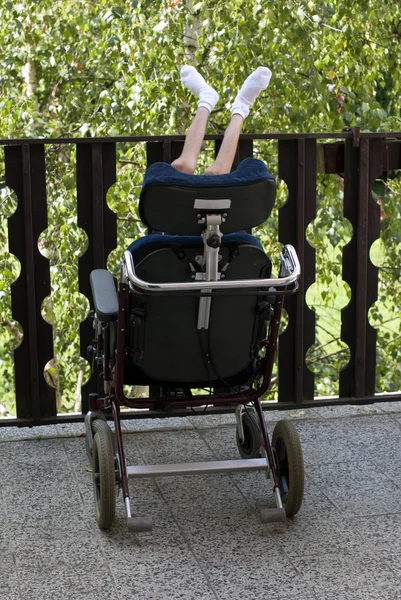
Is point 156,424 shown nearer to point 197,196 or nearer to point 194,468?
point 194,468

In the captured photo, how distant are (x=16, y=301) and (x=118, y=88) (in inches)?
125

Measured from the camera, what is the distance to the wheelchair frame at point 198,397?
265 cm

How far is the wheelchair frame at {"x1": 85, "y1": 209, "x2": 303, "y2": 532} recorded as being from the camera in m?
2.65

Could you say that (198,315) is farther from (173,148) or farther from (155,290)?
(173,148)

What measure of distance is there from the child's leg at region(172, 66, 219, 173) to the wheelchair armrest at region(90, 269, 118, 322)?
1.99 ft

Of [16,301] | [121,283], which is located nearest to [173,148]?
[16,301]

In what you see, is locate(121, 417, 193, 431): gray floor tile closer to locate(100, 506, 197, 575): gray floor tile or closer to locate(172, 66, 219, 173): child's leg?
locate(100, 506, 197, 575): gray floor tile

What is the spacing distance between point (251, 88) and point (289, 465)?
1378 mm

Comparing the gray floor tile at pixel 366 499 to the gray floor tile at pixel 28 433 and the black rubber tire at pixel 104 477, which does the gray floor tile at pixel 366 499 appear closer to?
the black rubber tire at pixel 104 477

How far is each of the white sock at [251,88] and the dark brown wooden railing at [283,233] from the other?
11.7 inches

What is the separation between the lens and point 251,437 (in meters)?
3.30

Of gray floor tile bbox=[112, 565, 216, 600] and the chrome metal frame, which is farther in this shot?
the chrome metal frame

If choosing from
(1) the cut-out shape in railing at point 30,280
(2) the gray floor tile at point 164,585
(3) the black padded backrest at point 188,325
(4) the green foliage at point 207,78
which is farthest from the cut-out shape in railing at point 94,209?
(4) the green foliage at point 207,78

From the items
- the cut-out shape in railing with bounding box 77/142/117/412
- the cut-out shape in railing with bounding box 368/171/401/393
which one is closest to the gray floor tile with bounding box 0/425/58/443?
the cut-out shape in railing with bounding box 77/142/117/412
